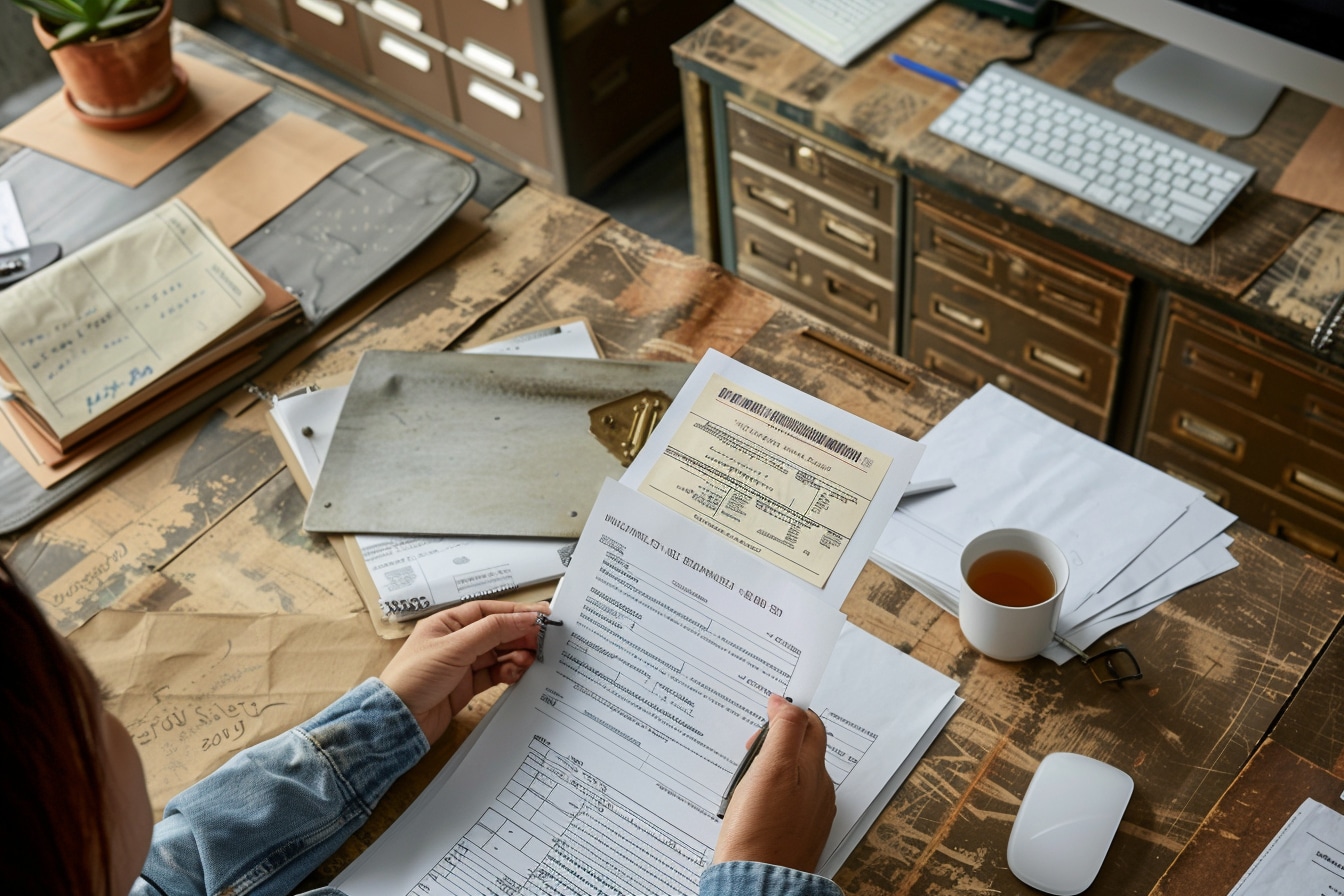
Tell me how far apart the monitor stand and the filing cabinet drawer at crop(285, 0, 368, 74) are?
1.73 m

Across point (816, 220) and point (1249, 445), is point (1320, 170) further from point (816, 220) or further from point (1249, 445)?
point (816, 220)

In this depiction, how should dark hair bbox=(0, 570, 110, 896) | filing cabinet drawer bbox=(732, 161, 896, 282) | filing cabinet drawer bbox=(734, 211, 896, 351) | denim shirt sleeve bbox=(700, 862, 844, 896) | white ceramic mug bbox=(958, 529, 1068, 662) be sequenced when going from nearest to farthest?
dark hair bbox=(0, 570, 110, 896) → denim shirt sleeve bbox=(700, 862, 844, 896) → white ceramic mug bbox=(958, 529, 1068, 662) → filing cabinet drawer bbox=(732, 161, 896, 282) → filing cabinet drawer bbox=(734, 211, 896, 351)

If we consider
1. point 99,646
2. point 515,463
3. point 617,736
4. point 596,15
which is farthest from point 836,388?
point 596,15

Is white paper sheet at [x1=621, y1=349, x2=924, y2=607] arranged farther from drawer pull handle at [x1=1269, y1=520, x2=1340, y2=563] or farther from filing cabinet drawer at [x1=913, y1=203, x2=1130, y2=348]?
drawer pull handle at [x1=1269, y1=520, x2=1340, y2=563]

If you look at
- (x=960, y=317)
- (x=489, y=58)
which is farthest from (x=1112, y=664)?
(x=489, y=58)

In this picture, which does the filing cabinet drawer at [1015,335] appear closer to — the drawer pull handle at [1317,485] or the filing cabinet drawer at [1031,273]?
the filing cabinet drawer at [1031,273]

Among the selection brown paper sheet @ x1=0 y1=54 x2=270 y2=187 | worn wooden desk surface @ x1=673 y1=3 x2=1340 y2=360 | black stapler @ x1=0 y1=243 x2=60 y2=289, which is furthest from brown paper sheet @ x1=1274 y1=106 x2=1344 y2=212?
black stapler @ x1=0 y1=243 x2=60 y2=289

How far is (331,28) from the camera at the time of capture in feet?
8.89

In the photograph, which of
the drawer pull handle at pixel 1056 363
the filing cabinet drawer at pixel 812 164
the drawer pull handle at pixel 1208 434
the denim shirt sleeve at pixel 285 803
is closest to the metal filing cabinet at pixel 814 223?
the filing cabinet drawer at pixel 812 164

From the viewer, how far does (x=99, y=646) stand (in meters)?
1.01

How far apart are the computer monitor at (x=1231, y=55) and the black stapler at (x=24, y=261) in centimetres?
128

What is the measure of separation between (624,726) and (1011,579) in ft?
1.11

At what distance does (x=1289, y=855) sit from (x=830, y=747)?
12.6 inches

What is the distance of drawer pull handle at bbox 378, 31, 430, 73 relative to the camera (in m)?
2.54
